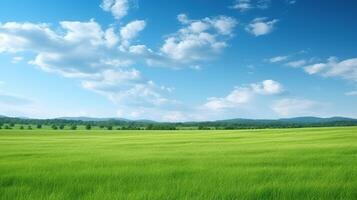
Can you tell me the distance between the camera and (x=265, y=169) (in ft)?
39.9

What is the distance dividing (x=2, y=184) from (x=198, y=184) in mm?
5092

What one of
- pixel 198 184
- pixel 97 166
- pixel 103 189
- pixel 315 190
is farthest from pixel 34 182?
pixel 315 190

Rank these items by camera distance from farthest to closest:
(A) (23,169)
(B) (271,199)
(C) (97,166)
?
(C) (97,166) < (A) (23,169) < (B) (271,199)

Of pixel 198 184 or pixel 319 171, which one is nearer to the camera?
pixel 198 184

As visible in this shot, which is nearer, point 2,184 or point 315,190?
point 315,190

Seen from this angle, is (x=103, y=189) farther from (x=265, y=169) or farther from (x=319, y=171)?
(x=319, y=171)

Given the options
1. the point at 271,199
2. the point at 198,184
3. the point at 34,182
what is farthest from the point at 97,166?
the point at 271,199

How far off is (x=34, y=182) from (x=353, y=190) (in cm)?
785

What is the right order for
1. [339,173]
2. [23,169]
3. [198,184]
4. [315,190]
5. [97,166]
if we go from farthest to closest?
[97,166] → [23,169] → [339,173] → [198,184] → [315,190]

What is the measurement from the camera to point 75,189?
30.7ft

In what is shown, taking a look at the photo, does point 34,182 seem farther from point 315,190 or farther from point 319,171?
point 319,171

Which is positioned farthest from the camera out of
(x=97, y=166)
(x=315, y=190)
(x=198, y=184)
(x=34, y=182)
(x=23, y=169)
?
(x=97, y=166)

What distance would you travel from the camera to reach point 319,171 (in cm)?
1194

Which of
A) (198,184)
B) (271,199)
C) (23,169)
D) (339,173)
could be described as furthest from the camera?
(23,169)
